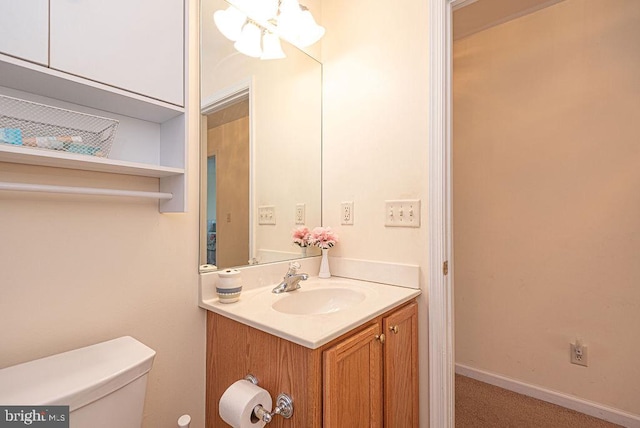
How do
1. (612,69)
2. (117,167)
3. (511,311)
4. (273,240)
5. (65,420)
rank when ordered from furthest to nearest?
(511,311) < (612,69) < (273,240) < (117,167) < (65,420)

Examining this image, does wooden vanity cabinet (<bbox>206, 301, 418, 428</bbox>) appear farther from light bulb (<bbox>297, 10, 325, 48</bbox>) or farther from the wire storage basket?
light bulb (<bbox>297, 10, 325, 48</bbox>)

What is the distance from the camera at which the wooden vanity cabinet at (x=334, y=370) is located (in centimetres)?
81

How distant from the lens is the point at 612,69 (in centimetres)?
167

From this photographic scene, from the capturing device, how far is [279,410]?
0.84 metres

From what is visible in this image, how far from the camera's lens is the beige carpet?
166cm

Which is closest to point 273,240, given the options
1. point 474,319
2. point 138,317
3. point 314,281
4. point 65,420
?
point 314,281

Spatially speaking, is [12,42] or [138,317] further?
[138,317]

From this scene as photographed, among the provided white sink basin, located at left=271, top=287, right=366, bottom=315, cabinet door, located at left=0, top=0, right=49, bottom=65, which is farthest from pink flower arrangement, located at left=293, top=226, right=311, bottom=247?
cabinet door, located at left=0, top=0, right=49, bottom=65

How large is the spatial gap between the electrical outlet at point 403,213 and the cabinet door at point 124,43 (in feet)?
3.20

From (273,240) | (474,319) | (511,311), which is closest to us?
(273,240)

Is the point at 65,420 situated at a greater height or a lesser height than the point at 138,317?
lesser

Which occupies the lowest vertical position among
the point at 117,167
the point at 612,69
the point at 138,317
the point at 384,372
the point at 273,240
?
the point at 384,372

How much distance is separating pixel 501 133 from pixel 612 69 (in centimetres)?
61

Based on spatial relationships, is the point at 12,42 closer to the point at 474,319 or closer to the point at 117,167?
the point at 117,167
